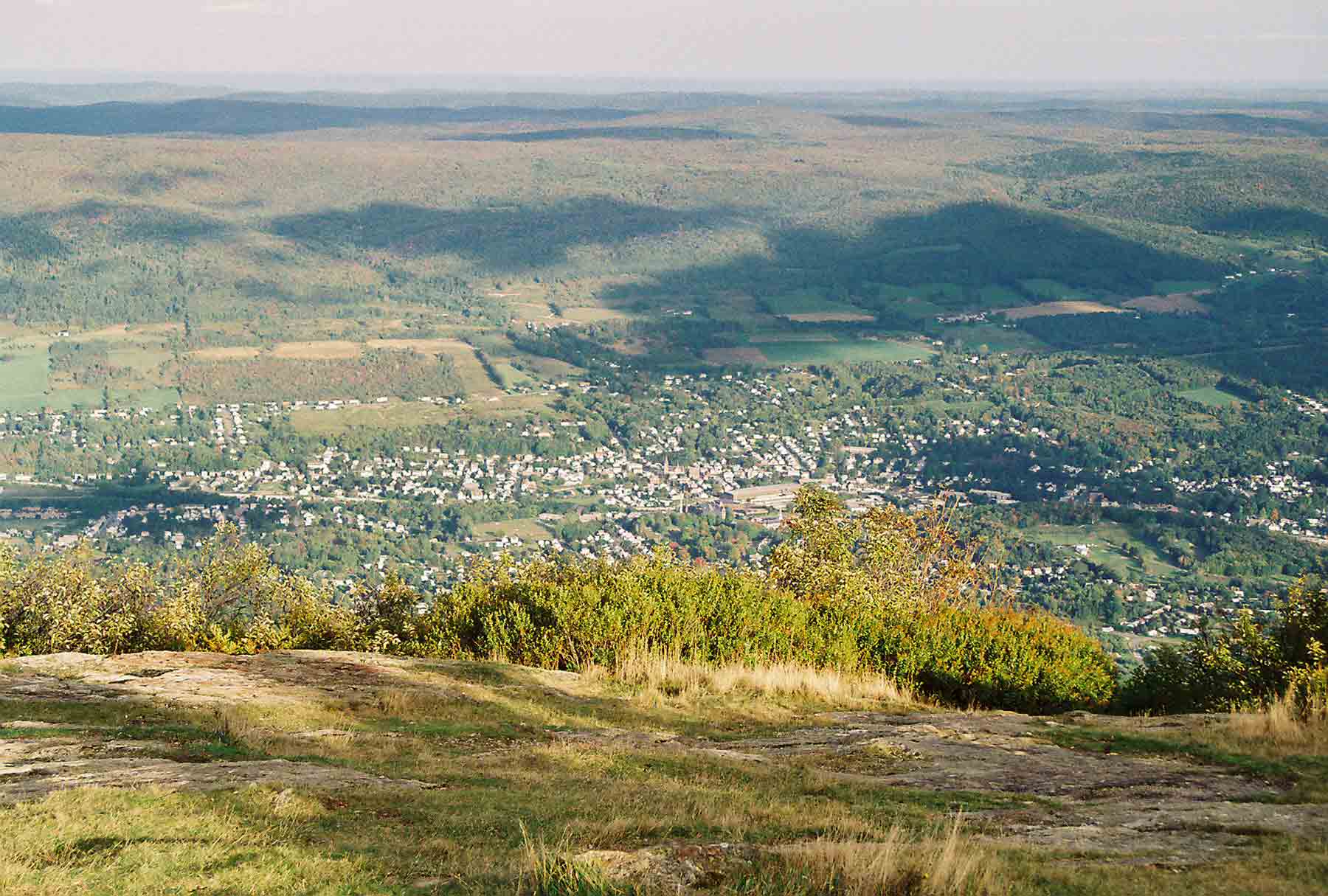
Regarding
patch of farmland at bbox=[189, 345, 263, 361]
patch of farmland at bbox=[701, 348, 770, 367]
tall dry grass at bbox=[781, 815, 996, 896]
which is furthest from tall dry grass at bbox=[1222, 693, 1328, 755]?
patch of farmland at bbox=[189, 345, 263, 361]

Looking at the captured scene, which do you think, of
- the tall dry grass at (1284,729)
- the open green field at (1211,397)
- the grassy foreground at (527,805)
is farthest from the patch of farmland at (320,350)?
the tall dry grass at (1284,729)

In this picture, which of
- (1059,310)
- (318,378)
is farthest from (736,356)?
(1059,310)

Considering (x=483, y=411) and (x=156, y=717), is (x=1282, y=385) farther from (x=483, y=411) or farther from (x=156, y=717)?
(x=156, y=717)

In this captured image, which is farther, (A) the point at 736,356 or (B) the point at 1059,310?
(B) the point at 1059,310

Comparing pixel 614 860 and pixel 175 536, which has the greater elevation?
pixel 614 860

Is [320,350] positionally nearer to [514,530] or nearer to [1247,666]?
[514,530]

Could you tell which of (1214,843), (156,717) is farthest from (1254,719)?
(156,717)
